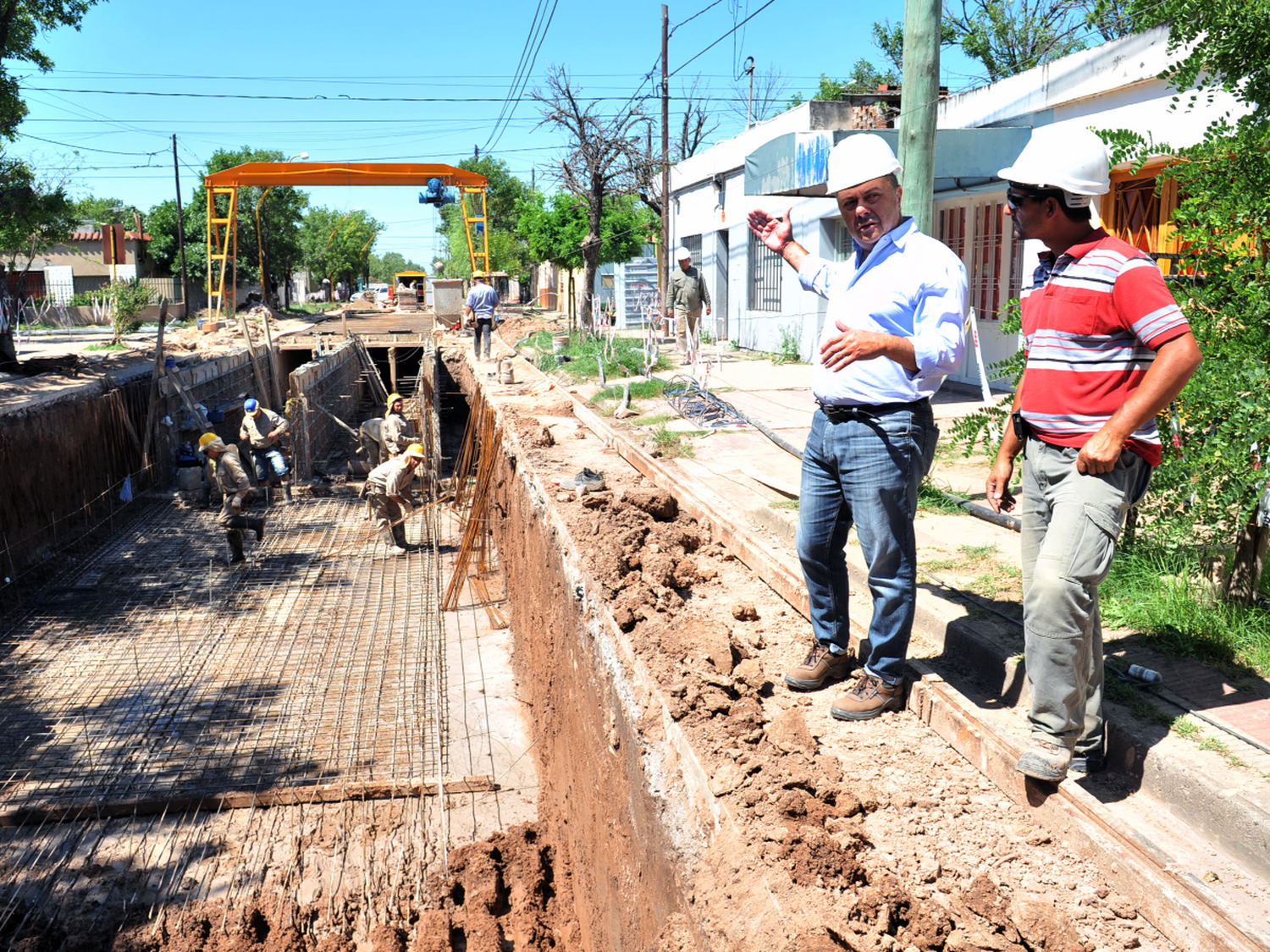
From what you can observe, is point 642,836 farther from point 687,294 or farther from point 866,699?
point 687,294

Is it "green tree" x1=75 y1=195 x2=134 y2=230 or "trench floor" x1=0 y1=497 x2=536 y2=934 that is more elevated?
"green tree" x1=75 y1=195 x2=134 y2=230

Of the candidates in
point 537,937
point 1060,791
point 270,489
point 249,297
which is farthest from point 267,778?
point 249,297

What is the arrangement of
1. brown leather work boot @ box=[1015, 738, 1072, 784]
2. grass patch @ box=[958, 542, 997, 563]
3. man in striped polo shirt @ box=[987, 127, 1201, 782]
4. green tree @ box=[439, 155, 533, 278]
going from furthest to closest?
green tree @ box=[439, 155, 533, 278], grass patch @ box=[958, 542, 997, 563], brown leather work boot @ box=[1015, 738, 1072, 784], man in striped polo shirt @ box=[987, 127, 1201, 782]

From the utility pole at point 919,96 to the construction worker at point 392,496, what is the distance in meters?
7.93

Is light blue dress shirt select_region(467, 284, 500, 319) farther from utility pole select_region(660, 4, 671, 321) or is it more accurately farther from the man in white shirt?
the man in white shirt

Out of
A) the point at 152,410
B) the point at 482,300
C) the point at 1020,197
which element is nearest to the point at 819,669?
the point at 1020,197

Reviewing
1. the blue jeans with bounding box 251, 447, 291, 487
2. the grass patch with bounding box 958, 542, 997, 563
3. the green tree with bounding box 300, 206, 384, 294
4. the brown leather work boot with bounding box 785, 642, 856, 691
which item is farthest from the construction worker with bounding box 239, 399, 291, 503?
the green tree with bounding box 300, 206, 384, 294

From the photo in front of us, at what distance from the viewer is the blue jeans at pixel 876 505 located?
118 inches

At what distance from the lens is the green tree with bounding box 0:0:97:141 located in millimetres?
14766

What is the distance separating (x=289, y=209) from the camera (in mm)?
43750

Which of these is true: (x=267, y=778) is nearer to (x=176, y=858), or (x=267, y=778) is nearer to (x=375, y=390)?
(x=176, y=858)

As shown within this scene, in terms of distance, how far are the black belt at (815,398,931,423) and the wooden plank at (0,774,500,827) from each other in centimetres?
394

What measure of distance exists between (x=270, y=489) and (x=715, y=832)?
1281 centimetres

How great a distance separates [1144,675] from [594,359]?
12672 mm
